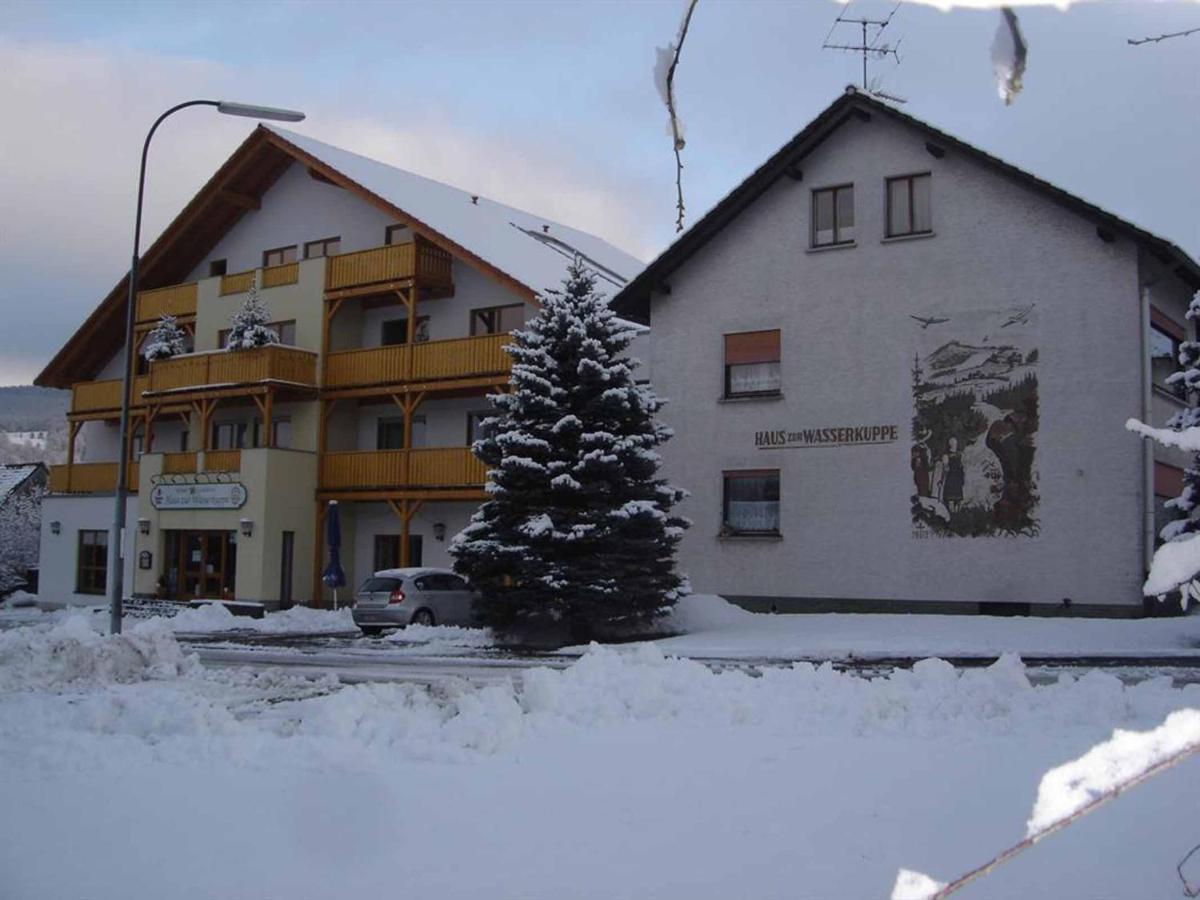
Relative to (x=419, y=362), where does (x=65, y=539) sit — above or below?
below

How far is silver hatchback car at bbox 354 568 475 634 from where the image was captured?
27.1m

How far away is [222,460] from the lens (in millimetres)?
36000

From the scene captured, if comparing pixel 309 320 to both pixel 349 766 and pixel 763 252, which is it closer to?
pixel 763 252

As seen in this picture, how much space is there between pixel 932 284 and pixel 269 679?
16.6 m

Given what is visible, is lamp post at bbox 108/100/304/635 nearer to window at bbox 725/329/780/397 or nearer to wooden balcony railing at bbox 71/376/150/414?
window at bbox 725/329/780/397

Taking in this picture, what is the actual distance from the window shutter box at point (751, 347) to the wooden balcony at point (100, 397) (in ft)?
71.7

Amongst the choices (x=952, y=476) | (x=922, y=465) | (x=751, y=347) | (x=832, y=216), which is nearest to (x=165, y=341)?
(x=751, y=347)

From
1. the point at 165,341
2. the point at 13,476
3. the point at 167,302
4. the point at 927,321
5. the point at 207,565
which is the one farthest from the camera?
the point at 13,476

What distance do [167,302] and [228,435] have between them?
542 centimetres

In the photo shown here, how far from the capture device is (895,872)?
659 centimetres

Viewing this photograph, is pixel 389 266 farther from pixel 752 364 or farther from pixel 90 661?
pixel 90 661

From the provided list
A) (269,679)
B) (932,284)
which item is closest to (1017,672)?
(269,679)

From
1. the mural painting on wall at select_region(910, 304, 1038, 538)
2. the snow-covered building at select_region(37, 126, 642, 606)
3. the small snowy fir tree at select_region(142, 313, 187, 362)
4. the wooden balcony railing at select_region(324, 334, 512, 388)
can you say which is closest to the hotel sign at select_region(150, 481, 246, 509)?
the snow-covered building at select_region(37, 126, 642, 606)

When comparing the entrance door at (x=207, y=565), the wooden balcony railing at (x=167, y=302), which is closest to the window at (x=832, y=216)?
the entrance door at (x=207, y=565)
